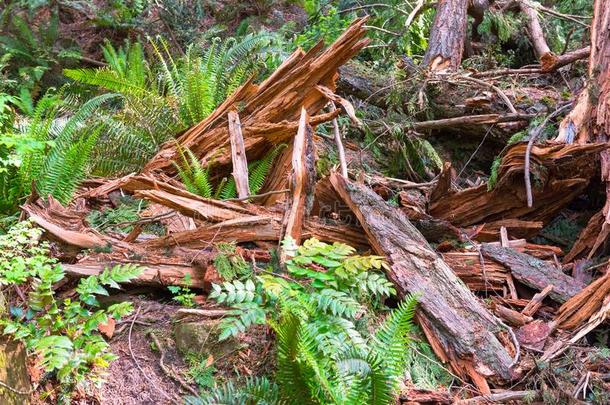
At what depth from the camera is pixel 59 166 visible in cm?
411

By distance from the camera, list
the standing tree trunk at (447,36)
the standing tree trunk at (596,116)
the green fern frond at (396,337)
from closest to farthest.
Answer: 1. the green fern frond at (396,337)
2. the standing tree trunk at (596,116)
3. the standing tree trunk at (447,36)

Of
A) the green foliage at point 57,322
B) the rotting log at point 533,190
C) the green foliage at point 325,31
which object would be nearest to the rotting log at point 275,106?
the rotting log at point 533,190

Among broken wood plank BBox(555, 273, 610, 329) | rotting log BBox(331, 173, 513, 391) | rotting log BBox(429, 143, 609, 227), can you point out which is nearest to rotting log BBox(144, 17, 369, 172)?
rotting log BBox(331, 173, 513, 391)

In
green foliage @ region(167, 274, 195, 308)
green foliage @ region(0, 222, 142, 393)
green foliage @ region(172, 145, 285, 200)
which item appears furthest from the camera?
green foliage @ region(172, 145, 285, 200)

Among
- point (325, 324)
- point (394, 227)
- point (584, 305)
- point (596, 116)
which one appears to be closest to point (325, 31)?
point (596, 116)

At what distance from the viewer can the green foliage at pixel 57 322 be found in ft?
7.91

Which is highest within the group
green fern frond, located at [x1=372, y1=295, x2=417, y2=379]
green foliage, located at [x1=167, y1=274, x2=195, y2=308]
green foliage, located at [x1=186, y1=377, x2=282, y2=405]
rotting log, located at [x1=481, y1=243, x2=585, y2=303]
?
green fern frond, located at [x1=372, y1=295, x2=417, y2=379]

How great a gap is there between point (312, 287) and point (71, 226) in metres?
1.52

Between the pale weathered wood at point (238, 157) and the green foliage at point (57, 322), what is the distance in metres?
1.44

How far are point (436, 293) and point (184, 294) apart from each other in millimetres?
1402

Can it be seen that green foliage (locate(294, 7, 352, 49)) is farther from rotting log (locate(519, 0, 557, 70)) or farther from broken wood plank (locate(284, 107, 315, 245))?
broken wood plank (locate(284, 107, 315, 245))

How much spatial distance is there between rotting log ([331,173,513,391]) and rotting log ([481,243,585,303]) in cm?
46

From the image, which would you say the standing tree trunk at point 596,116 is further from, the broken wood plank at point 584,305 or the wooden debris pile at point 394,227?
the broken wood plank at point 584,305

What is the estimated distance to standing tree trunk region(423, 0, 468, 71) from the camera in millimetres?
5825
